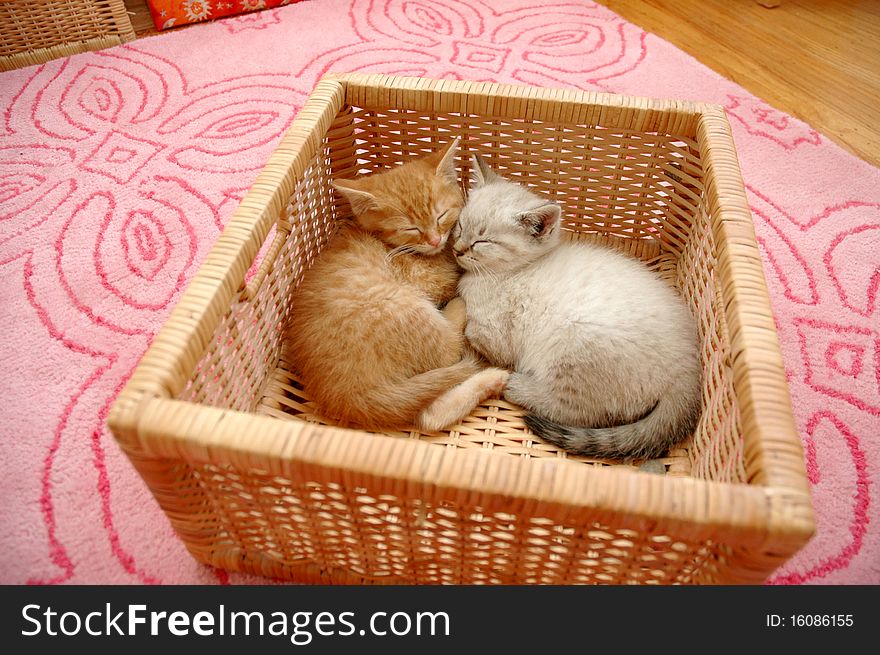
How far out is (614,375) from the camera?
1006 millimetres

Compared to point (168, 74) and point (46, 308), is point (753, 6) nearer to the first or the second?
point (168, 74)

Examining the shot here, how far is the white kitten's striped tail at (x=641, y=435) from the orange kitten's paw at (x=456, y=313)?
28cm

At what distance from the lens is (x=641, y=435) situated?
1001mm

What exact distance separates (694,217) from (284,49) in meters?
1.62

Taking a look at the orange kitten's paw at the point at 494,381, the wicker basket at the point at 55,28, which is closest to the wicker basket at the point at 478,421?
the orange kitten's paw at the point at 494,381

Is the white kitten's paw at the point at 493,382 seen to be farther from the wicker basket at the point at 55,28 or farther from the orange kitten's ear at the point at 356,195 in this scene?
the wicker basket at the point at 55,28

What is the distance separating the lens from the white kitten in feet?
3.31

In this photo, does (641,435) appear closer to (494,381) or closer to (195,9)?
(494,381)

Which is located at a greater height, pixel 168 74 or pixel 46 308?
pixel 168 74

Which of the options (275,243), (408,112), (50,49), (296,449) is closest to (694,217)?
(408,112)

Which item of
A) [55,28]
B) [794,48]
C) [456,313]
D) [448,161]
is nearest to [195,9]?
[55,28]

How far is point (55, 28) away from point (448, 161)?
66.3 inches

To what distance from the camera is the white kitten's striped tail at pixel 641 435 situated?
3.29 ft

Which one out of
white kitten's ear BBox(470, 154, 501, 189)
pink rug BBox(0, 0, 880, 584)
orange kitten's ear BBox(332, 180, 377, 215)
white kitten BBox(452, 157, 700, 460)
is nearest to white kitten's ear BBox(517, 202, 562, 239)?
white kitten BBox(452, 157, 700, 460)
